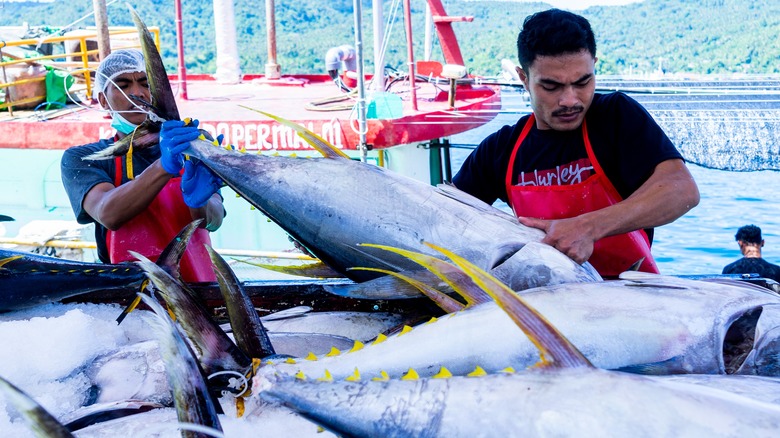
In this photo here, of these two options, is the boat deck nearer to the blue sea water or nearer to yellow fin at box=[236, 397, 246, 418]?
the blue sea water

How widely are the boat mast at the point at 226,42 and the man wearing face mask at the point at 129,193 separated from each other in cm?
877

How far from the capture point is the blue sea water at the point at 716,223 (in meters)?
10.4

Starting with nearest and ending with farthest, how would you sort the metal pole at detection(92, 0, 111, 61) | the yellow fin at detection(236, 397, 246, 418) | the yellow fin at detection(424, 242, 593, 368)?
1. the yellow fin at detection(424, 242, 593, 368)
2. the yellow fin at detection(236, 397, 246, 418)
3. the metal pole at detection(92, 0, 111, 61)

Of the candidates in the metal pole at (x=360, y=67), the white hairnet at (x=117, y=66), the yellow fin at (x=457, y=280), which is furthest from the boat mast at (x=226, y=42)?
the yellow fin at (x=457, y=280)

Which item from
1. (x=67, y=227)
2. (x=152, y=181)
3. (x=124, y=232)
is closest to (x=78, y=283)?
(x=152, y=181)

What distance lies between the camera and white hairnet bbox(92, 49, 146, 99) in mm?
2607

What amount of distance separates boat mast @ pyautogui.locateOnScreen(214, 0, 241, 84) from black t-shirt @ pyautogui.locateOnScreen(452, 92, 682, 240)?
9454mm

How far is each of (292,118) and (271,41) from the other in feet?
15.2

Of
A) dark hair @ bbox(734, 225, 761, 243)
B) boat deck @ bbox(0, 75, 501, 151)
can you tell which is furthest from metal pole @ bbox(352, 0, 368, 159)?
dark hair @ bbox(734, 225, 761, 243)

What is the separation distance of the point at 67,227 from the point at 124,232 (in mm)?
4691

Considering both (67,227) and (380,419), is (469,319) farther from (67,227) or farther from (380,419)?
(67,227)

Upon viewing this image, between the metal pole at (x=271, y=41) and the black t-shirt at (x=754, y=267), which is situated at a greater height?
the metal pole at (x=271, y=41)

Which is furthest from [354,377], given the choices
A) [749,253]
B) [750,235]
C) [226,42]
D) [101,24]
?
[226,42]

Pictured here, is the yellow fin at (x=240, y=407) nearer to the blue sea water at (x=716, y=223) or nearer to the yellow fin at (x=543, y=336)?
the yellow fin at (x=543, y=336)
